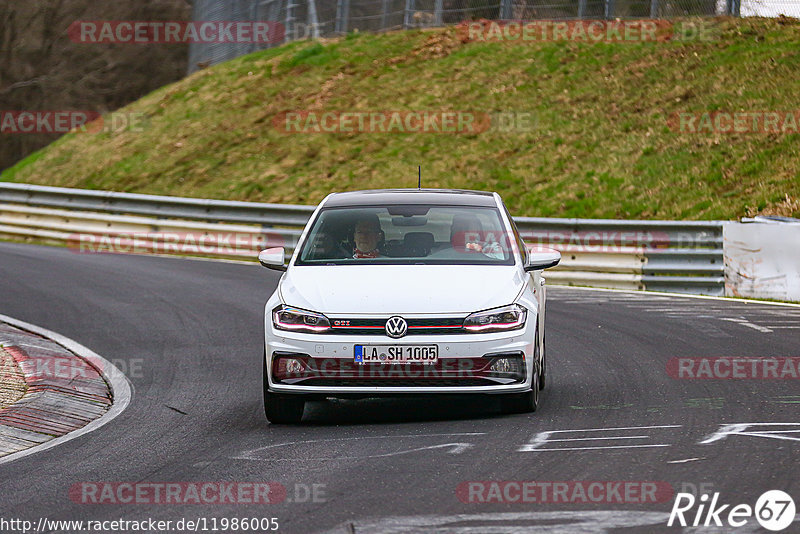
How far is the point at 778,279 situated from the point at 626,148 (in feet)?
28.0

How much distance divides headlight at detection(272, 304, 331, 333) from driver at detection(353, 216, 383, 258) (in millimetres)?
928

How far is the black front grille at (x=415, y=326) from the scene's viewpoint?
8297mm

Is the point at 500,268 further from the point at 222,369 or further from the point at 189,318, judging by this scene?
the point at 189,318

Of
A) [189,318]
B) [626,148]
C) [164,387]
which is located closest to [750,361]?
[164,387]

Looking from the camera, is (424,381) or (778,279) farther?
(778,279)

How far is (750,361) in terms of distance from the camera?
1130cm

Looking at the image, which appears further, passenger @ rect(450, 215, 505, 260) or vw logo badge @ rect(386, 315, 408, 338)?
passenger @ rect(450, 215, 505, 260)
